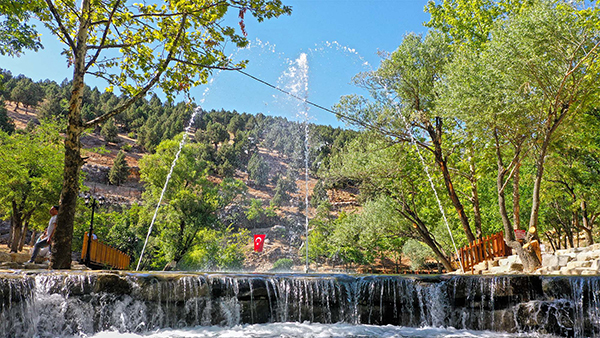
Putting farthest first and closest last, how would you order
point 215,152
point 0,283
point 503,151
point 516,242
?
1. point 215,152
2. point 503,151
3. point 516,242
4. point 0,283

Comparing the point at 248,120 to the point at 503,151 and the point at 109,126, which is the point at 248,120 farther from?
the point at 503,151

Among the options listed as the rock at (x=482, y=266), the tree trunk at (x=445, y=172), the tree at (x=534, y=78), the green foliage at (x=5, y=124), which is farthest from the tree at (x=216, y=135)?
the tree at (x=534, y=78)

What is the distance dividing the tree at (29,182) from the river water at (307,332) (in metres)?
19.1

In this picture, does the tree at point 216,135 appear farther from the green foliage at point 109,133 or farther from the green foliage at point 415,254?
the green foliage at point 415,254

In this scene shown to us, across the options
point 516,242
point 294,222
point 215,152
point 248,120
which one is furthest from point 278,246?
point 248,120

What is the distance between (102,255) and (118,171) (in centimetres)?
5438

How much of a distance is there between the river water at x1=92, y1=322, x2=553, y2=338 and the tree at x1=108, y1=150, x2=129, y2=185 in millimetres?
64693

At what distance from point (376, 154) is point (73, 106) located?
13569 millimetres

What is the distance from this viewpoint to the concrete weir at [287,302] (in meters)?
7.18

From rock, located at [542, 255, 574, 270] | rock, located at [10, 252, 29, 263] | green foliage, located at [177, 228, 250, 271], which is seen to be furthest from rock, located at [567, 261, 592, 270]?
green foliage, located at [177, 228, 250, 271]

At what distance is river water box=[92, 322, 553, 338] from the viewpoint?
22.5 feet

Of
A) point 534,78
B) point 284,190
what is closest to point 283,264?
point 284,190

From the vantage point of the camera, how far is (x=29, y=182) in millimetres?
24109

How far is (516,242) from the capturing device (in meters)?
13.3
